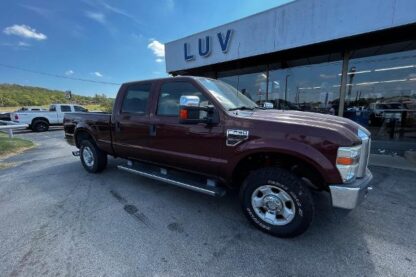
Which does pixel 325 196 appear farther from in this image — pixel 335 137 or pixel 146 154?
pixel 146 154

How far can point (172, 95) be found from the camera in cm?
357

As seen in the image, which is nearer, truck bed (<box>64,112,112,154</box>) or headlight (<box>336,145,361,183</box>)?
headlight (<box>336,145,361,183</box>)

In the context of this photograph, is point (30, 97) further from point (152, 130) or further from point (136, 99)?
point (152, 130)

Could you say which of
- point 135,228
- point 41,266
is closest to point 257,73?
point 135,228

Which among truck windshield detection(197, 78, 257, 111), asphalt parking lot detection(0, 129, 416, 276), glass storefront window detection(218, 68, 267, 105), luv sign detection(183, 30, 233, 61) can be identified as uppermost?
luv sign detection(183, 30, 233, 61)

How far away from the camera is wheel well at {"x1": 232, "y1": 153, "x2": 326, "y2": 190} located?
265 centimetres

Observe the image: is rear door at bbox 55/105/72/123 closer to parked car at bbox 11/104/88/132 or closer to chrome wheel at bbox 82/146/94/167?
parked car at bbox 11/104/88/132

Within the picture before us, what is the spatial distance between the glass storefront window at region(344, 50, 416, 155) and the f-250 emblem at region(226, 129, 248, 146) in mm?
6257

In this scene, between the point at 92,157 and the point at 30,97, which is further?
the point at 30,97

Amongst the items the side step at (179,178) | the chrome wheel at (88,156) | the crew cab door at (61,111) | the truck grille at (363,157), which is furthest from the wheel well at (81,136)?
the crew cab door at (61,111)

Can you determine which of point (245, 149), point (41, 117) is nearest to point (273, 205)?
point (245, 149)

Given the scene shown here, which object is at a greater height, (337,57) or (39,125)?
(337,57)

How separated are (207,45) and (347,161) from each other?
26.3 ft

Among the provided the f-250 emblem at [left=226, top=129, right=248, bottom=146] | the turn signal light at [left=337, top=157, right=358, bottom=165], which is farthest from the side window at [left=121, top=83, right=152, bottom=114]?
the turn signal light at [left=337, top=157, right=358, bottom=165]
